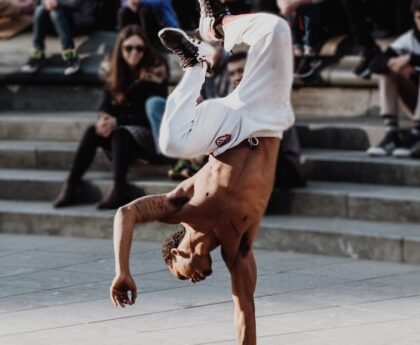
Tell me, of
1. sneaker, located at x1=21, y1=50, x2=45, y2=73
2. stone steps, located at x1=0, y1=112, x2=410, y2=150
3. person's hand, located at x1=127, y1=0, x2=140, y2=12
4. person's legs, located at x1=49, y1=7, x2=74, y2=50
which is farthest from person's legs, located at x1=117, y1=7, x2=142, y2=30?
sneaker, located at x1=21, y1=50, x2=45, y2=73

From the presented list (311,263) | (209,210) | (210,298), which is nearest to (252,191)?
(209,210)

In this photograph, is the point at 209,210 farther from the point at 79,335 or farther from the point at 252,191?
the point at 79,335

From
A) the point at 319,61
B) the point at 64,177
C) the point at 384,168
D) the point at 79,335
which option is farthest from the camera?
the point at 319,61

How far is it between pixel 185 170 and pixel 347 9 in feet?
7.70

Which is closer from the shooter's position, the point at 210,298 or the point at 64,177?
the point at 210,298

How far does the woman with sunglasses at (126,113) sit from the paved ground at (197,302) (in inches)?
38.8

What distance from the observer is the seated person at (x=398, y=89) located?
10438 millimetres

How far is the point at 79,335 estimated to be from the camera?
6.98m

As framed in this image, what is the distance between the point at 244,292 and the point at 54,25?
7.33m

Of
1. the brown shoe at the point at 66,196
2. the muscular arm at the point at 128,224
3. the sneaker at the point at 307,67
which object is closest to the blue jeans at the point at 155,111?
the brown shoe at the point at 66,196

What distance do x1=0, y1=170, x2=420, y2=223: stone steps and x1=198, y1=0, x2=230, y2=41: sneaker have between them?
407 cm

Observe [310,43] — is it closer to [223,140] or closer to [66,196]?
[66,196]

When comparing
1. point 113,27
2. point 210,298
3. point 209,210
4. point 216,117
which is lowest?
point 113,27

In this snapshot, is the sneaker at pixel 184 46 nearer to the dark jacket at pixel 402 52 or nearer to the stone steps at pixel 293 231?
the stone steps at pixel 293 231
